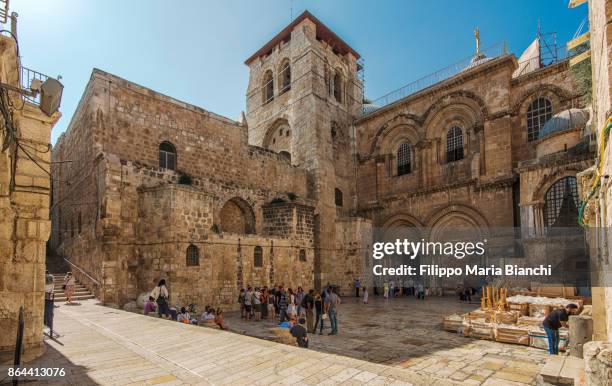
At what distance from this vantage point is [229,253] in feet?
47.4

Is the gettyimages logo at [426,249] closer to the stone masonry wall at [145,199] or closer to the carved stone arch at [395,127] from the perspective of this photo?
the carved stone arch at [395,127]

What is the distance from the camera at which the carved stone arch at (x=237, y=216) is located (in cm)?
1730

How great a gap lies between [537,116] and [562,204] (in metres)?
4.92

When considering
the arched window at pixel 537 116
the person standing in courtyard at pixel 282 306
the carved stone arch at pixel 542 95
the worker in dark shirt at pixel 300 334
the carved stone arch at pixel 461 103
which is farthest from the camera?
the carved stone arch at pixel 461 103

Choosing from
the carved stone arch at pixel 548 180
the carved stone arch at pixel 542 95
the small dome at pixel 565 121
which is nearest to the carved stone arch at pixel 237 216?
the carved stone arch at pixel 548 180

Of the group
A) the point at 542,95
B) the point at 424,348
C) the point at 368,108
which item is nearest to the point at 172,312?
the point at 424,348

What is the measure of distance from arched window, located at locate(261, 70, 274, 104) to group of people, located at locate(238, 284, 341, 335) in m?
17.9

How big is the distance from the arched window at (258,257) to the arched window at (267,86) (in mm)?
14988

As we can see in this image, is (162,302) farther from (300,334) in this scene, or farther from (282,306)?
(300,334)

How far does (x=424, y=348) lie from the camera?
27.1ft

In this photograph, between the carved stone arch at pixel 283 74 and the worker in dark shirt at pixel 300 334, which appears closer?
the worker in dark shirt at pixel 300 334

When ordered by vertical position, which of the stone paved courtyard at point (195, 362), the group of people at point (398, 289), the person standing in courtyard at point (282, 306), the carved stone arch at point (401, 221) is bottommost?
the group of people at point (398, 289)

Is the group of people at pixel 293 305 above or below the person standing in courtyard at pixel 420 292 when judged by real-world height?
above

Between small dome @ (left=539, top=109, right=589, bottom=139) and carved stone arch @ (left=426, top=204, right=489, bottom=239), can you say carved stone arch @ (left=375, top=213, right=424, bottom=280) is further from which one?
small dome @ (left=539, top=109, right=589, bottom=139)
